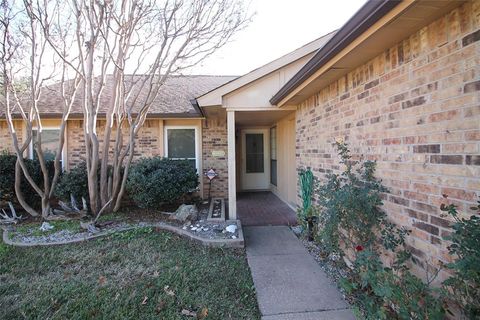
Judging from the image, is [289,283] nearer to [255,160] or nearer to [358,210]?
[358,210]

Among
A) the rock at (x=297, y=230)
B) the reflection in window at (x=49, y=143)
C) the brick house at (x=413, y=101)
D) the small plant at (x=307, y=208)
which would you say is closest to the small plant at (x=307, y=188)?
the small plant at (x=307, y=208)

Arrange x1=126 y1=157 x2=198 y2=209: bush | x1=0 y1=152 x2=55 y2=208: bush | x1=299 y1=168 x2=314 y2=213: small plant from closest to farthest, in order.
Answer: x1=299 y1=168 x2=314 y2=213: small plant → x1=126 y1=157 x2=198 y2=209: bush → x1=0 y1=152 x2=55 y2=208: bush

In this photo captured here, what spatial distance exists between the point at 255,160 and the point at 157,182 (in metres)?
4.62

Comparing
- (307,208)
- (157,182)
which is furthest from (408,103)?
(157,182)

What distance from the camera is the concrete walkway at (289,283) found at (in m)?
2.87

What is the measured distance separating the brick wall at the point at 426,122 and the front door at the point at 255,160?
6518mm

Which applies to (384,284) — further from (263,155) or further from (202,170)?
(263,155)

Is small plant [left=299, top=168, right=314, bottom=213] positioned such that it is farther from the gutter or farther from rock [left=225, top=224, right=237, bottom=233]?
the gutter

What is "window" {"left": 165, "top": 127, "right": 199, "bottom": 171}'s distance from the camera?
26.5 ft

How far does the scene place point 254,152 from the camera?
10.0 m

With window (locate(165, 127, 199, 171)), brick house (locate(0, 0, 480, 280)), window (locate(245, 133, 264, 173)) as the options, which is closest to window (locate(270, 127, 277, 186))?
window (locate(245, 133, 264, 173))

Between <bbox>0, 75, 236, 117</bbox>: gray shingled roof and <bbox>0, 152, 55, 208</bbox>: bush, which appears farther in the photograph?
<bbox>0, 75, 236, 117</bbox>: gray shingled roof

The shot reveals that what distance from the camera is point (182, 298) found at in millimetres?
3082

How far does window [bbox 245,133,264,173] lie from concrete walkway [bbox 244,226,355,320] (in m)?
Result: 5.13
